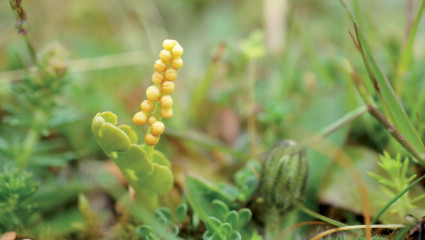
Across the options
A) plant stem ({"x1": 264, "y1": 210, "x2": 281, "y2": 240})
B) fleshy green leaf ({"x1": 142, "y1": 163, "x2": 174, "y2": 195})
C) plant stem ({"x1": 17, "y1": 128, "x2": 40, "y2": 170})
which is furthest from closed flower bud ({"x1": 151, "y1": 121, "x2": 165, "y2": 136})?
plant stem ({"x1": 17, "y1": 128, "x2": 40, "y2": 170})

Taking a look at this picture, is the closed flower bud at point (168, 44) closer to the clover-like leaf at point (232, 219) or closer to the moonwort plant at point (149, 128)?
the moonwort plant at point (149, 128)

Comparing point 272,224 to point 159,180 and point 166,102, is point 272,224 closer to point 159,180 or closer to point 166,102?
point 159,180

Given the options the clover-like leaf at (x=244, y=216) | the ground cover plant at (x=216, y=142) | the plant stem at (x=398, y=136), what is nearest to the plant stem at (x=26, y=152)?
the ground cover plant at (x=216, y=142)

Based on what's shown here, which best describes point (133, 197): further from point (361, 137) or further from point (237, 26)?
point (237, 26)

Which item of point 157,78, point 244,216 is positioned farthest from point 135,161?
point 244,216

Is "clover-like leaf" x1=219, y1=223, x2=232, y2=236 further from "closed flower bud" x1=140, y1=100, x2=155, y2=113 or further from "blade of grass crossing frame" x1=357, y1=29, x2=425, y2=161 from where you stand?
"blade of grass crossing frame" x1=357, y1=29, x2=425, y2=161

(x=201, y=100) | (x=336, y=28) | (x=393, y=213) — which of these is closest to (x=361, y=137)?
(x=393, y=213)
